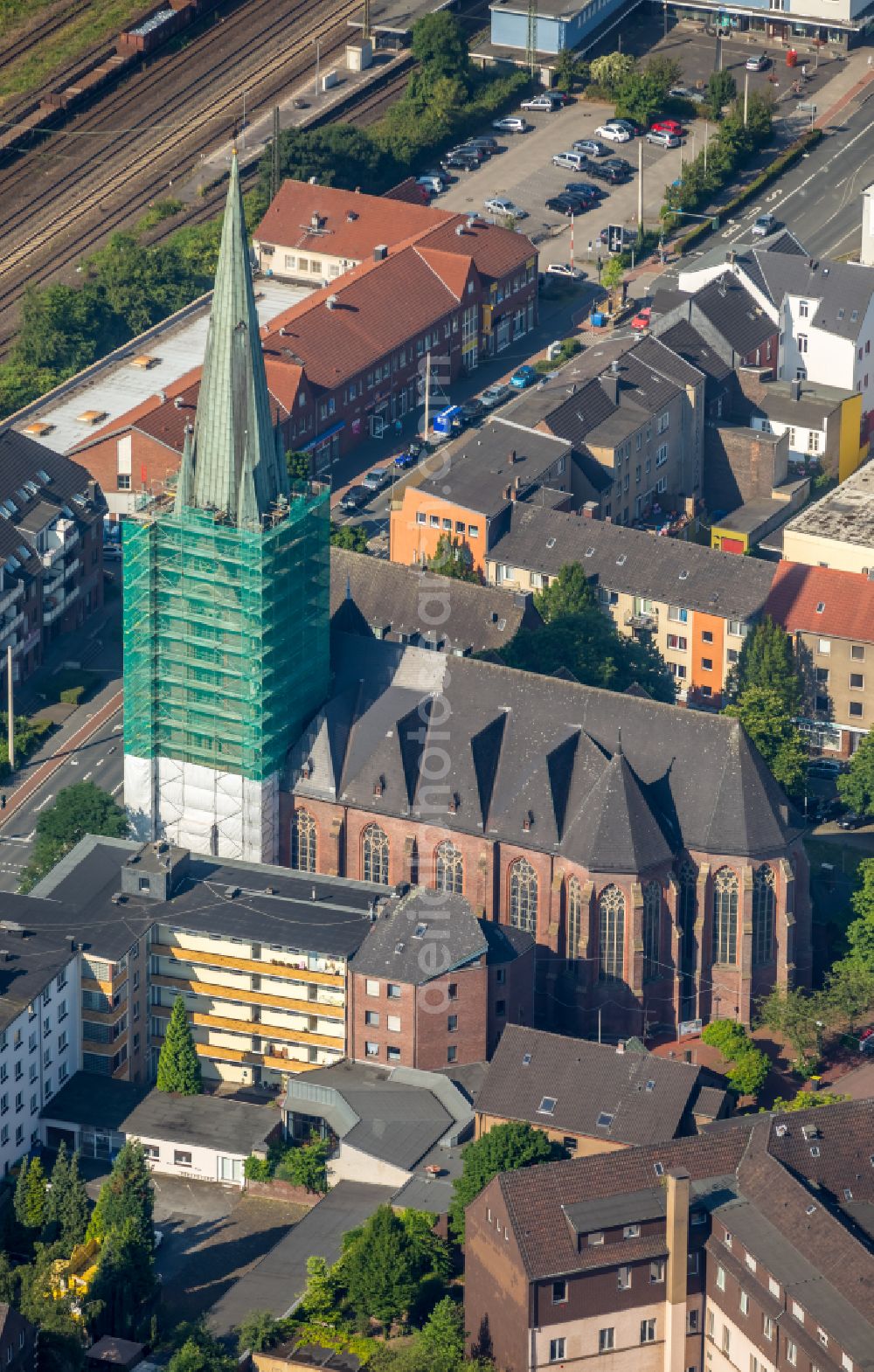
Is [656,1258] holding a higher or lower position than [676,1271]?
higher

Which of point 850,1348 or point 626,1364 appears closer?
point 850,1348

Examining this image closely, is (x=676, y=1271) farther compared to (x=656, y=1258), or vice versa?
(x=676, y=1271)

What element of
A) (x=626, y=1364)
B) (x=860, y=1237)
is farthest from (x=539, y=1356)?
(x=860, y=1237)

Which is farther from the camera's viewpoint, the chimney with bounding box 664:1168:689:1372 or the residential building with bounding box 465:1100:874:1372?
the chimney with bounding box 664:1168:689:1372

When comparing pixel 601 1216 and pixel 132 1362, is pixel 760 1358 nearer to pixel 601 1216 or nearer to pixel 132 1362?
pixel 601 1216
